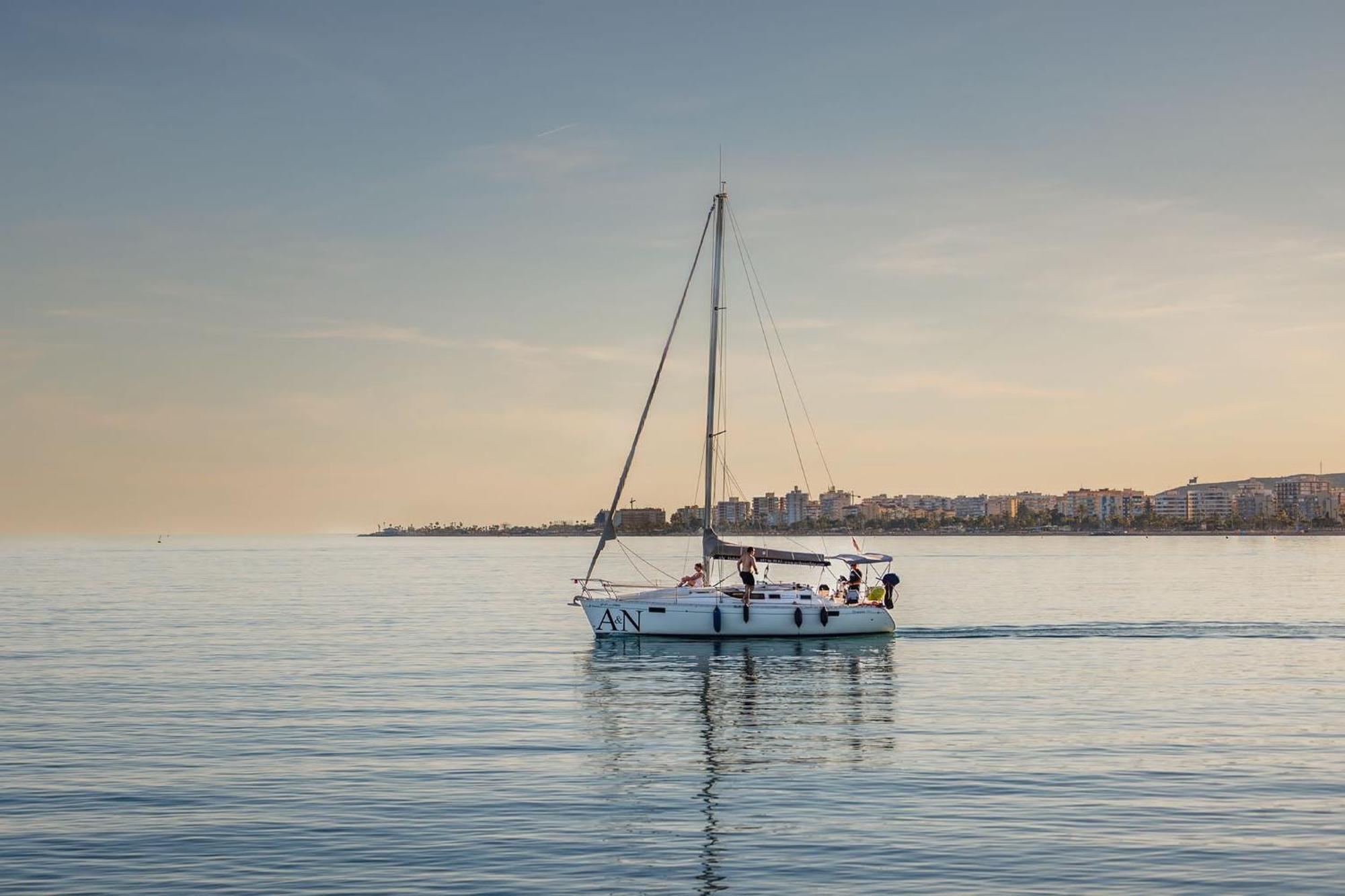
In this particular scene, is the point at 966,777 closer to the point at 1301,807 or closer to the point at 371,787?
the point at 1301,807

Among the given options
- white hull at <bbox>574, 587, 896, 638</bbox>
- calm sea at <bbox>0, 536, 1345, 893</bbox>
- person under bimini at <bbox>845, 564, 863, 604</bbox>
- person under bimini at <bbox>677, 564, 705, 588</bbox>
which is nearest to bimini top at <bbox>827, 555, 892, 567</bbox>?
person under bimini at <bbox>845, 564, 863, 604</bbox>

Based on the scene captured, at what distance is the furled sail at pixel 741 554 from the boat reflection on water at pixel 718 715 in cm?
386

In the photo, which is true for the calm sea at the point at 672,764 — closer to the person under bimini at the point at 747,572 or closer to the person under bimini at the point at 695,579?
the person under bimini at the point at 747,572

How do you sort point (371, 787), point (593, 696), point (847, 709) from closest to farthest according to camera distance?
point (371, 787) < point (847, 709) < point (593, 696)

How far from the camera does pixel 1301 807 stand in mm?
24094

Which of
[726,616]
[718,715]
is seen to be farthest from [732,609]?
[718,715]

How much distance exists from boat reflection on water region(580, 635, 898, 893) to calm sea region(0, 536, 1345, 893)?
0.58 ft

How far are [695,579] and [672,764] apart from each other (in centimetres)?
3266

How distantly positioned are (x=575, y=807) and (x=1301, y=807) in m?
13.5

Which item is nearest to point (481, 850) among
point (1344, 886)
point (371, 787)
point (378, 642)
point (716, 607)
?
point (371, 787)

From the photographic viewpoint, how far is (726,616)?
194 ft

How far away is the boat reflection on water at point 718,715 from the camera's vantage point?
2670 cm

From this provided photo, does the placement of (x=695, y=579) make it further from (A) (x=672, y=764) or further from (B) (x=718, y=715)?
(A) (x=672, y=764)

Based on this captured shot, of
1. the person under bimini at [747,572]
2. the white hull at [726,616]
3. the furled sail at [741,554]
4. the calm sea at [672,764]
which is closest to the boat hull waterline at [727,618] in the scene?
the white hull at [726,616]
